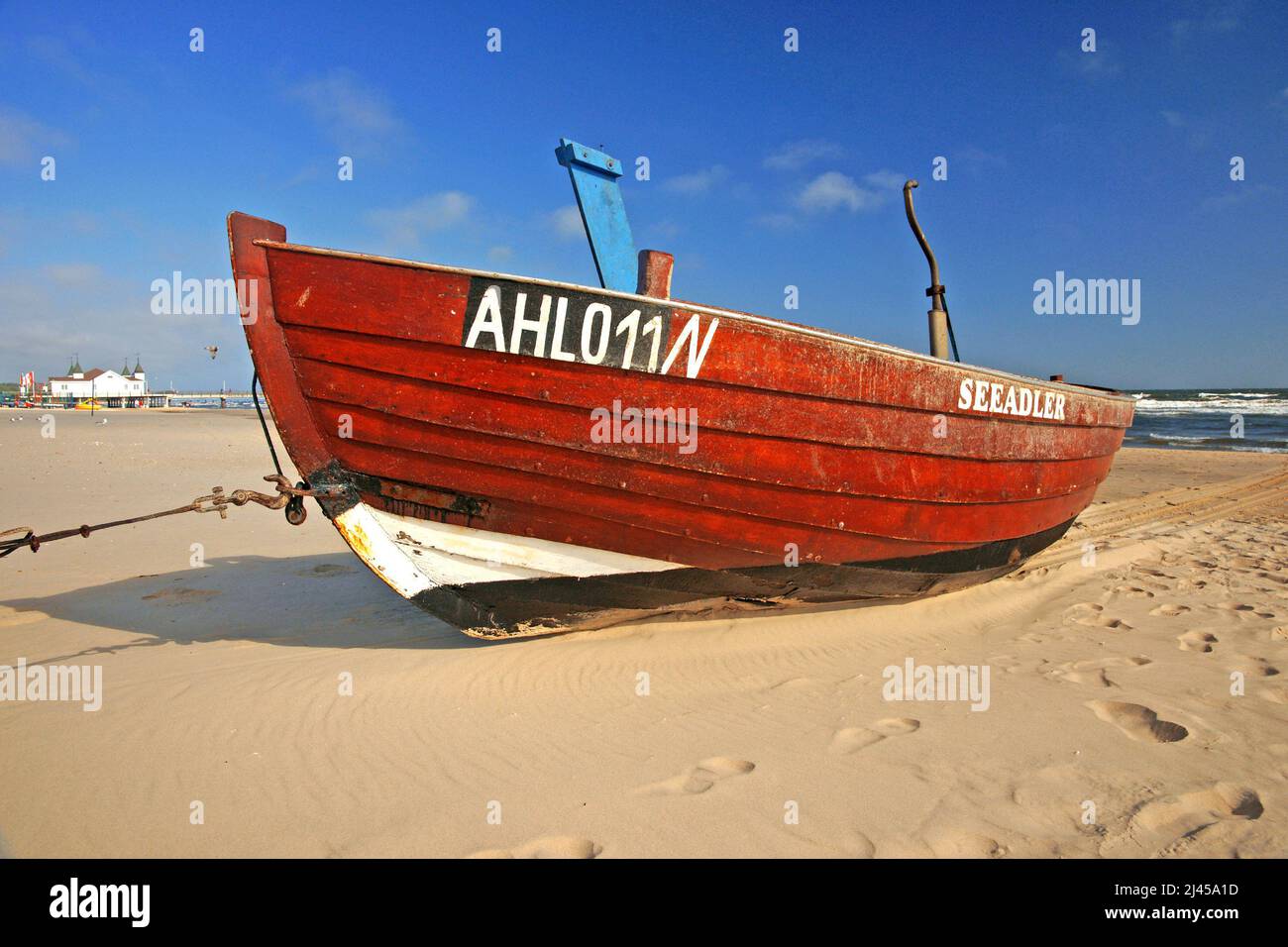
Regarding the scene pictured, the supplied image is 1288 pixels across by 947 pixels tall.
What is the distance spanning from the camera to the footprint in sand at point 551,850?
6.69 ft

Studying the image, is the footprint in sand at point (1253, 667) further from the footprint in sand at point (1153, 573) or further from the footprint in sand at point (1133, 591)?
the footprint in sand at point (1153, 573)

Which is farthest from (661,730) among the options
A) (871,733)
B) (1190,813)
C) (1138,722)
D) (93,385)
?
(93,385)

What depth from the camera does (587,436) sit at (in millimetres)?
3211

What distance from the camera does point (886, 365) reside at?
11.8 ft

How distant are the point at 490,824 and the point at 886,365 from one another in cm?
283

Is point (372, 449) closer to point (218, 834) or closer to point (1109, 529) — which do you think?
point (218, 834)

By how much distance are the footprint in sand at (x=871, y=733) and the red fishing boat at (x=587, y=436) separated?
3.58 ft

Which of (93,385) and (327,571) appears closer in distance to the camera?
(327,571)

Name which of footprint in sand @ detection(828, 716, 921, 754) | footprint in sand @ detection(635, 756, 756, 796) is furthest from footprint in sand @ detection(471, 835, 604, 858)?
footprint in sand @ detection(828, 716, 921, 754)

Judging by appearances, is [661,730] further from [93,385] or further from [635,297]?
[93,385]

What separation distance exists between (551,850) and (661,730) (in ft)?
2.85

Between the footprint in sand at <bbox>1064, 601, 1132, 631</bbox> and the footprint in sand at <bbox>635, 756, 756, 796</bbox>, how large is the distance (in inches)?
113

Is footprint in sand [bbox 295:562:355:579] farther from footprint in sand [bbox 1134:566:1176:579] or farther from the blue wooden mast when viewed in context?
footprint in sand [bbox 1134:566:1176:579]

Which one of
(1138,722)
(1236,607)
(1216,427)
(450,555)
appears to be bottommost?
(1138,722)
